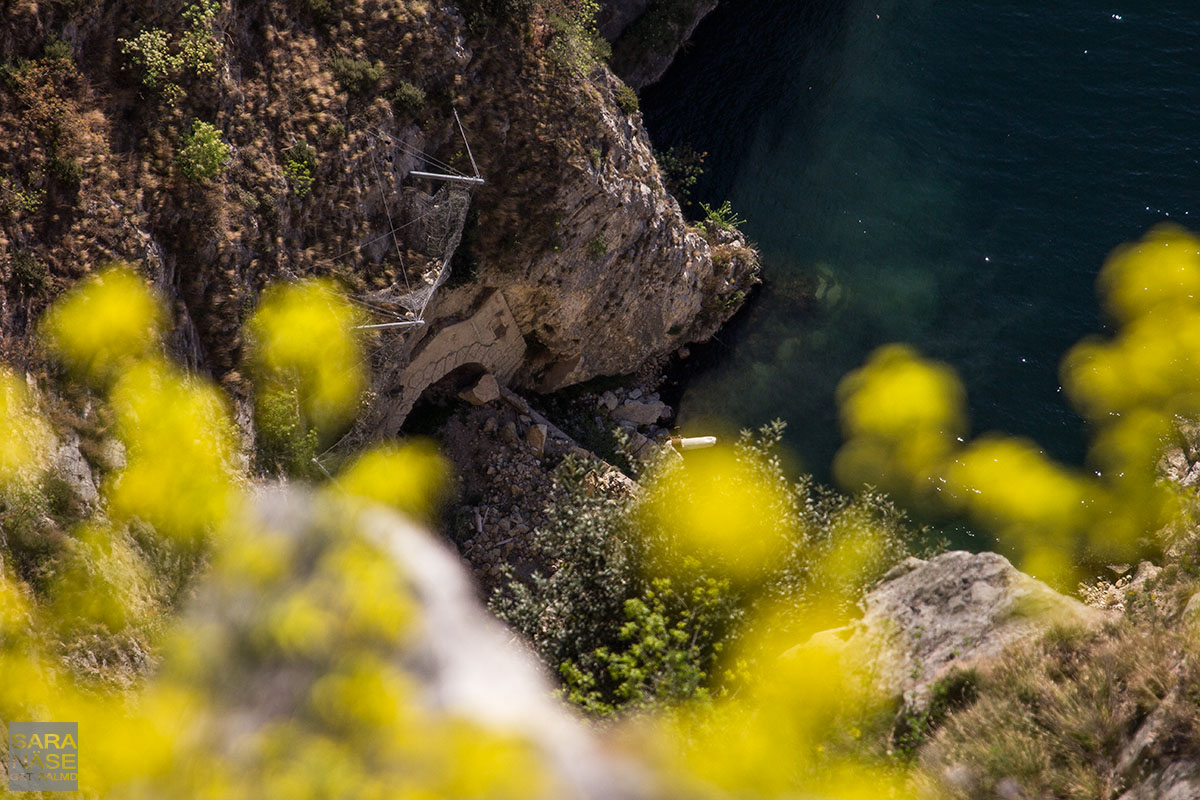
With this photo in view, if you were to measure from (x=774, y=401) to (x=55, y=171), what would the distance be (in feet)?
58.4

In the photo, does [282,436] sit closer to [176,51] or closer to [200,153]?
[200,153]

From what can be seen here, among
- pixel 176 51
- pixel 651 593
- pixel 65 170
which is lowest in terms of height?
pixel 651 593

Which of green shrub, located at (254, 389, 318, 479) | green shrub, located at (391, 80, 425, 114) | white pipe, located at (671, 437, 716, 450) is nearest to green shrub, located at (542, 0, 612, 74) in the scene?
green shrub, located at (391, 80, 425, 114)

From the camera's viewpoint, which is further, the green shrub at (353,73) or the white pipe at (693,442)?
the white pipe at (693,442)

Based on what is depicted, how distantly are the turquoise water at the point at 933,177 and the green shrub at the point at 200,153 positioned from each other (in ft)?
46.0

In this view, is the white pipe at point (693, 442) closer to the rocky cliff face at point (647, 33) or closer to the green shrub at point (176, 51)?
the rocky cliff face at point (647, 33)

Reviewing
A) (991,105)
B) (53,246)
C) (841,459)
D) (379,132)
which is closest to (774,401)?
(841,459)

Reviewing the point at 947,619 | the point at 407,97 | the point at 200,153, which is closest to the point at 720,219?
the point at 407,97

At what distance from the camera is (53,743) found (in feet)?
39.3

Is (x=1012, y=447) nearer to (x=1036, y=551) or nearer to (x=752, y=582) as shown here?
(x=1036, y=551)

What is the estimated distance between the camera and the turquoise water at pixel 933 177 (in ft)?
77.8

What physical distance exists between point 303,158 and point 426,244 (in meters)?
2.94

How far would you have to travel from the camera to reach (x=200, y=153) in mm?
14930

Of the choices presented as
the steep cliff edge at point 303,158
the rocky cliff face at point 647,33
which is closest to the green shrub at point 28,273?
the steep cliff edge at point 303,158
